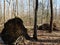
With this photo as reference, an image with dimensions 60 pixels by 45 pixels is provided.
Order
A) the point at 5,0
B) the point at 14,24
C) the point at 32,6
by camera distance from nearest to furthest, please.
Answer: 1. the point at 14,24
2. the point at 5,0
3. the point at 32,6

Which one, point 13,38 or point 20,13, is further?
point 20,13

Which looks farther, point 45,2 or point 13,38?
point 45,2

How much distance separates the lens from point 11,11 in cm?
1747

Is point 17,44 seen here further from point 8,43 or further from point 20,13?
point 20,13

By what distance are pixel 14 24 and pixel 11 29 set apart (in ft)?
0.89

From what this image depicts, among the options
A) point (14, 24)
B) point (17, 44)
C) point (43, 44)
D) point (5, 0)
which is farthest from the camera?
point (5, 0)

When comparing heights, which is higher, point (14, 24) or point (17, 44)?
point (14, 24)

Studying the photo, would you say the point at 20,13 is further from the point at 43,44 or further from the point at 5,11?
the point at 43,44

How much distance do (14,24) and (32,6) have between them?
9.36 meters

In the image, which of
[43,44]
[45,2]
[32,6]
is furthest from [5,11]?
[43,44]

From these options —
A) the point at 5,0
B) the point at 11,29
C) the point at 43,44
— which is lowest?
the point at 43,44

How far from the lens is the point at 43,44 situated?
8461mm

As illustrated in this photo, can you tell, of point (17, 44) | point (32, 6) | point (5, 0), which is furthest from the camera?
point (32, 6)

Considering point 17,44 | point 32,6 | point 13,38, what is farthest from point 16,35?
point 32,6
